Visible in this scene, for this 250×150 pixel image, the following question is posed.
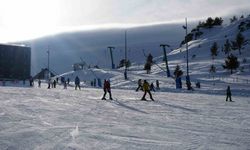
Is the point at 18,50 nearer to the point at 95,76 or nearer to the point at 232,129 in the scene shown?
the point at 95,76

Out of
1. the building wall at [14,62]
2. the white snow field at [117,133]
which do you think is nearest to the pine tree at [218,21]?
the building wall at [14,62]

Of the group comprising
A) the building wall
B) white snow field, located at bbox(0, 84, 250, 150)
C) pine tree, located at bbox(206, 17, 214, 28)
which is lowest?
white snow field, located at bbox(0, 84, 250, 150)

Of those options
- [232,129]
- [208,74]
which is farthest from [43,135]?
[208,74]

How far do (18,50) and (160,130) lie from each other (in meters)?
67.1

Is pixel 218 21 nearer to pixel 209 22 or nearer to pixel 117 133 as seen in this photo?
pixel 209 22

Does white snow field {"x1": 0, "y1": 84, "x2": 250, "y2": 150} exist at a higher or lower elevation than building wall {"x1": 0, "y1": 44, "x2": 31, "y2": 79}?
lower

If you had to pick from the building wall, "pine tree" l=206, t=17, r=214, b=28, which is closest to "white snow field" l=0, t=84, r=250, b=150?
the building wall

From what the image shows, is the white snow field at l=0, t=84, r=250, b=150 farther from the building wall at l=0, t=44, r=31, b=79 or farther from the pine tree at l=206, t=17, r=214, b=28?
the pine tree at l=206, t=17, r=214, b=28

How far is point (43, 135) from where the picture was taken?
9273 millimetres

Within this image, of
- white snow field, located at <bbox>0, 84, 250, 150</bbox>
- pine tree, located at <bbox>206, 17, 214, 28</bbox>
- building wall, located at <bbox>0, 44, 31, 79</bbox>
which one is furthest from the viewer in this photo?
pine tree, located at <bbox>206, 17, 214, 28</bbox>

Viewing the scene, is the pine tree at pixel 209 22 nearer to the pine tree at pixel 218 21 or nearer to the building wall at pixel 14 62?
the pine tree at pixel 218 21

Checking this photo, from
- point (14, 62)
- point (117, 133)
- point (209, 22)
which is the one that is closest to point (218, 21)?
point (209, 22)

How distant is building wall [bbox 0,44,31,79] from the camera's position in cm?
7121

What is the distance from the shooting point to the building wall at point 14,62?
7121 cm
